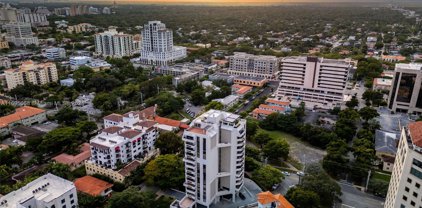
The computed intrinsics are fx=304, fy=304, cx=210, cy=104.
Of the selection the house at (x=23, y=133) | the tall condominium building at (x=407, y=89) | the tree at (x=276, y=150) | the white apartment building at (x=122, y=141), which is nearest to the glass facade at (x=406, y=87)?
the tall condominium building at (x=407, y=89)

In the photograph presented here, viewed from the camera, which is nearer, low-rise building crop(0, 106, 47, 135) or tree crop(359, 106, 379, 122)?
low-rise building crop(0, 106, 47, 135)

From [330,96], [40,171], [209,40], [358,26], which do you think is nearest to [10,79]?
[40,171]

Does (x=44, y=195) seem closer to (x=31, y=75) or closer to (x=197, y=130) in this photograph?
(x=197, y=130)

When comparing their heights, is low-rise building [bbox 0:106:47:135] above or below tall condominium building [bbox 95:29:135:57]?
below

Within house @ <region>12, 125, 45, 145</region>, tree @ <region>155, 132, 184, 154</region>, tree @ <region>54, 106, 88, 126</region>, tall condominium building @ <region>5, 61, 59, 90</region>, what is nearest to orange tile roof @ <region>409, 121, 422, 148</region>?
tree @ <region>155, 132, 184, 154</region>

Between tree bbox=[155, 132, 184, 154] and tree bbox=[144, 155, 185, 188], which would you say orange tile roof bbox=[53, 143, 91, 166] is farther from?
tree bbox=[144, 155, 185, 188]

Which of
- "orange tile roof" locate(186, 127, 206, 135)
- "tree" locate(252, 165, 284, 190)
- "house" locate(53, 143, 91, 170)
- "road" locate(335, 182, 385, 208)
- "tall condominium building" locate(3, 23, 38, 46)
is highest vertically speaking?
"orange tile roof" locate(186, 127, 206, 135)

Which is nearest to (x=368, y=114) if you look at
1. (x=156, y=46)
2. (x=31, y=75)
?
(x=156, y=46)
